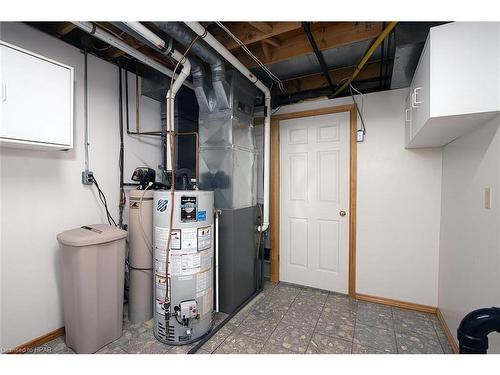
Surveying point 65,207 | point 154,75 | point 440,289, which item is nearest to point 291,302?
point 440,289

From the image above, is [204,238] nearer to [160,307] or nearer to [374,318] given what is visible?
[160,307]

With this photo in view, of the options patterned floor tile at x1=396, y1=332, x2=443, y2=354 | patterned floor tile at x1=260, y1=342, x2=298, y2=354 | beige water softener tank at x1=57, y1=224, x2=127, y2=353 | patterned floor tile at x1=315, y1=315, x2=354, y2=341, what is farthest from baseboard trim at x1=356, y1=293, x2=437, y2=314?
beige water softener tank at x1=57, y1=224, x2=127, y2=353

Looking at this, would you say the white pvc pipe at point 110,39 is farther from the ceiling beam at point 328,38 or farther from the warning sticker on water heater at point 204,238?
the warning sticker on water heater at point 204,238

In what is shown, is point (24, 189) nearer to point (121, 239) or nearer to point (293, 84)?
point (121, 239)

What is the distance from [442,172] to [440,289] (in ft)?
3.65

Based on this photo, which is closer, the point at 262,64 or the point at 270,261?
the point at 262,64

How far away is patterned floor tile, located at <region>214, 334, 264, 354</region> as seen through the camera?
5.72 ft

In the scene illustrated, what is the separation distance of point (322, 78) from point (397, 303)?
105 inches

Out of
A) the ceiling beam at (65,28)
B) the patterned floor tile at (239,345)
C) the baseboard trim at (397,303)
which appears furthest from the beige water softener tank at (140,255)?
the baseboard trim at (397,303)

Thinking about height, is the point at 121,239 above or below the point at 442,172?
below

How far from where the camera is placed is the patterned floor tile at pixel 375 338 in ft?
5.91

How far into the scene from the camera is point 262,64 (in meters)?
2.19
